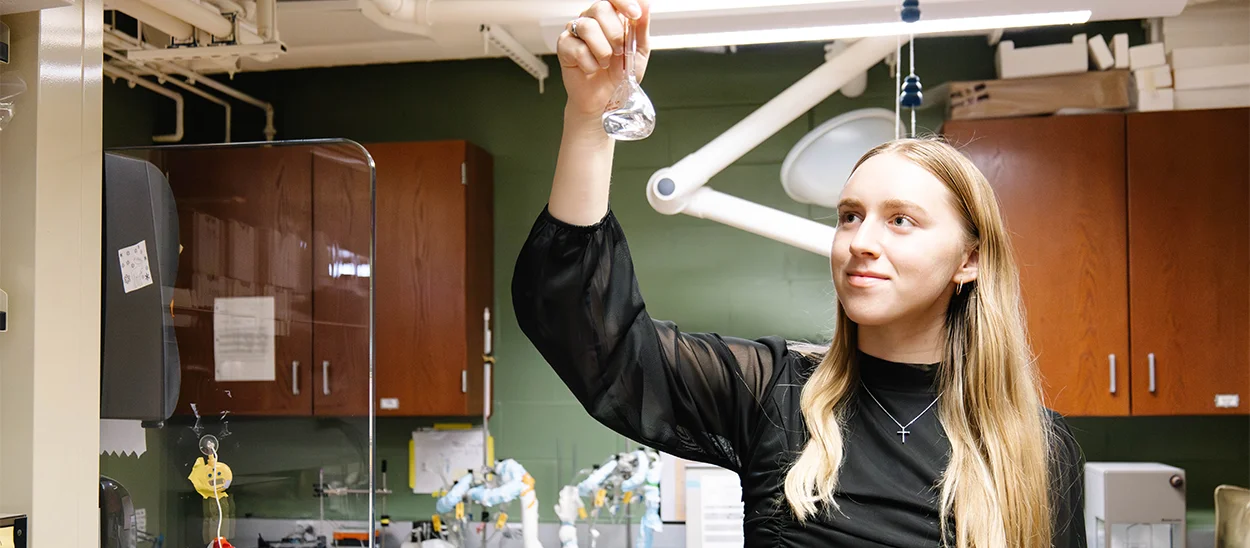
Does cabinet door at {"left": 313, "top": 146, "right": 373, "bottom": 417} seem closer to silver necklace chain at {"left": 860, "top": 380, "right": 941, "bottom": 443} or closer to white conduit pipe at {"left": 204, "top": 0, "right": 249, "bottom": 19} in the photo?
white conduit pipe at {"left": 204, "top": 0, "right": 249, "bottom": 19}

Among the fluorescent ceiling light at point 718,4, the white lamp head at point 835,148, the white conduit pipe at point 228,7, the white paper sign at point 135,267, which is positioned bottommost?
the white paper sign at point 135,267

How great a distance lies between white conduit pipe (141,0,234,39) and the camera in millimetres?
2359

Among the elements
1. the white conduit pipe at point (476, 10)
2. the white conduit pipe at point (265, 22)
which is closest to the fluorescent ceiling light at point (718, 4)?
the white conduit pipe at point (476, 10)

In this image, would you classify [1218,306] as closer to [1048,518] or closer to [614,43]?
[1048,518]

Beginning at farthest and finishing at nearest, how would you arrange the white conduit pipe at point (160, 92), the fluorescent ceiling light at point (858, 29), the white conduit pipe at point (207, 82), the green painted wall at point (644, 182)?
the green painted wall at point (644, 182)
the white conduit pipe at point (160, 92)
the white conduit pipe at point (207, 82)
the fluorescent ceiling light at point (858, 29)

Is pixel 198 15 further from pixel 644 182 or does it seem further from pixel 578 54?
pixel 578 54

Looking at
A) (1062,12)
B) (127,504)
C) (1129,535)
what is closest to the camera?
(127,504)

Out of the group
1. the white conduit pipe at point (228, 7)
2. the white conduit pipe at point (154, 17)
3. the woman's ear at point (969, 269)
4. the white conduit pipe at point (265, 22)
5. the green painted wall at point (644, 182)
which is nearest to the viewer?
the woman's ear at point (969, 269)

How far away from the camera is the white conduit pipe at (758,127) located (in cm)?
288

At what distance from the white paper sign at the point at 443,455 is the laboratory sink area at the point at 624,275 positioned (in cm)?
1

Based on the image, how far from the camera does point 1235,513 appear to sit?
3088 mm

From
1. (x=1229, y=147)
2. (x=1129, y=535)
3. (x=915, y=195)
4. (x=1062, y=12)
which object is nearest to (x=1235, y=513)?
(x=1129, y=535)

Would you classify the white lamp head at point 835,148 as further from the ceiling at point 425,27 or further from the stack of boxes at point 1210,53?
the stack of boxes at point 1210,53

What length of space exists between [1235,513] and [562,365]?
2828mm
